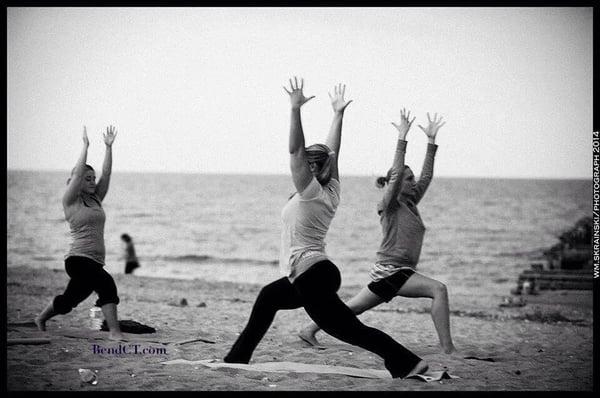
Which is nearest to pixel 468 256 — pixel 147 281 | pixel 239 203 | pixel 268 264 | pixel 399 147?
pixel 268 264

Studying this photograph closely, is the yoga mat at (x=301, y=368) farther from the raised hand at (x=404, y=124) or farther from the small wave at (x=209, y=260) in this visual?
the small wave at (x=209, y=260)

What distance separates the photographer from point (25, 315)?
31.2 ft

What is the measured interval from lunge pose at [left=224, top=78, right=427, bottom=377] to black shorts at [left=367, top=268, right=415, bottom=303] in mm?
1410

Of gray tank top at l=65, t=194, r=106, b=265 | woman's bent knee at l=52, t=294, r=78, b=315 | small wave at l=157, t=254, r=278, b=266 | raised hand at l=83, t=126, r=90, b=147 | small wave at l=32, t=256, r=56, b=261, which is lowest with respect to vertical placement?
small wave at l=157, t=254, r=278, b=266

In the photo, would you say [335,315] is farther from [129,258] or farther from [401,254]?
[129,258]

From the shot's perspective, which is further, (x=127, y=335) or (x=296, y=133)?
(x=127, y=335)

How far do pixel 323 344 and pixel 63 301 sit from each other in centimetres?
300

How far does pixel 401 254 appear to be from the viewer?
21.9 feet

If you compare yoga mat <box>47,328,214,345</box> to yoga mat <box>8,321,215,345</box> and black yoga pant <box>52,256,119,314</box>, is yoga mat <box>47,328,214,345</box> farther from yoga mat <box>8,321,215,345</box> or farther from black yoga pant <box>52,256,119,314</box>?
black yoga pant <box>52,256,119,314</box>

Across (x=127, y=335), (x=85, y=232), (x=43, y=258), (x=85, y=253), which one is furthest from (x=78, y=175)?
(x=43, y=258)

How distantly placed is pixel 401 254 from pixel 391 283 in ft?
1.04

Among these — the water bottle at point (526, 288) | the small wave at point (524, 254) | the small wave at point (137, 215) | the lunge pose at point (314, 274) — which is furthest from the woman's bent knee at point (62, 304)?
the small wave at point (137, 215)

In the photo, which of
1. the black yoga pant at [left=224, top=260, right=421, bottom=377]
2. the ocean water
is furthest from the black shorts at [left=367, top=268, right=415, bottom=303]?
the ocean water

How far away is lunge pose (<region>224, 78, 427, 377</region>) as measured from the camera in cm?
509
